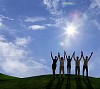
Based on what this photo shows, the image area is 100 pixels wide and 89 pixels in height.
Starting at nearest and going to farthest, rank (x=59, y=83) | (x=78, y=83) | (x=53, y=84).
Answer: (x=53, y=84) < (x=59, y=83) < (x=78, y=83)

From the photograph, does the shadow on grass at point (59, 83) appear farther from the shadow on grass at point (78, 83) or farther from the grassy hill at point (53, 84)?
the shadow on grass at point (78, 83)

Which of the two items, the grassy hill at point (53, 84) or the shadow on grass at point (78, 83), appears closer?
the shadow on grass at point (78, 83)

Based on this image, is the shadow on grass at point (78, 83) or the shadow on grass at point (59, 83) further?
the shadow on grass at point (59, 83)

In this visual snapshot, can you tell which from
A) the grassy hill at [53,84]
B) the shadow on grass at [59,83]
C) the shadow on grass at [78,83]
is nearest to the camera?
the shadow on grass at [78,83]

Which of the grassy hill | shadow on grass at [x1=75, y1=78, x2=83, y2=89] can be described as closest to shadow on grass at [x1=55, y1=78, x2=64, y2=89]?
the grassy hill

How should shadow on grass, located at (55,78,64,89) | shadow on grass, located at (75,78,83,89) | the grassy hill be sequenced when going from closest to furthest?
shadow on grass, located at (75,78,83,89) → shadow on grass, located at (55,78,64,89) → the grassy hill

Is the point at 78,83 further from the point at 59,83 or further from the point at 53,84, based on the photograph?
Result: the point at 53,84

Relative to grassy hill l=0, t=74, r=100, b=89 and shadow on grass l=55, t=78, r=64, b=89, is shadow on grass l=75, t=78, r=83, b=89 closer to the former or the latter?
grassy hill l=0, t=74, r=100, b=89

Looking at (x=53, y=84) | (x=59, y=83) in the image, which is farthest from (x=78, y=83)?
(x=53, y=84)

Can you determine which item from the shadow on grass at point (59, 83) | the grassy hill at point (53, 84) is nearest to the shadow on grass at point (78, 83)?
the grassy hill at point (53, 84)

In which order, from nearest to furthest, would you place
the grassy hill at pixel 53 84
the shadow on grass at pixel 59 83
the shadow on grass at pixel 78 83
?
1. the shadow on grass at pixel 78 83
2. the shadow on grass at pixel 59 83
3. the grassy hill at pixel 53 84

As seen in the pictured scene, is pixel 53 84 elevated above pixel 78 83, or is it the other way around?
pixel 78 83

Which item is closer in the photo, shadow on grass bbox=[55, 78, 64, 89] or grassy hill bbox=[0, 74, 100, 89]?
shadow on grass bbox=[55, 78, 64, 89]

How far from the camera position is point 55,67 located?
4388cm
